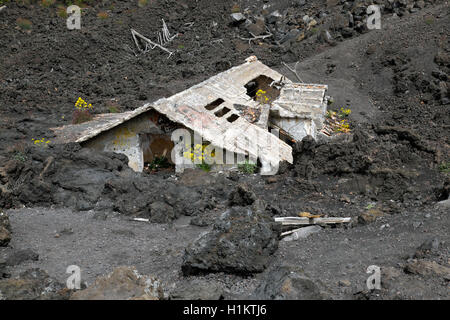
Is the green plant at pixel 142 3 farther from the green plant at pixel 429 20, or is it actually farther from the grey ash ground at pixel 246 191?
the green plant at pixel 429 20

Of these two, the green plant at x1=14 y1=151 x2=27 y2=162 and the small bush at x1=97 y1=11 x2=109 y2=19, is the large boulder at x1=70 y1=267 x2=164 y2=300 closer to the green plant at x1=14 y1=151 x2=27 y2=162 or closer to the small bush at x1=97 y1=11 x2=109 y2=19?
the green plant at x1=14 y1=151 x2=27 y2=162

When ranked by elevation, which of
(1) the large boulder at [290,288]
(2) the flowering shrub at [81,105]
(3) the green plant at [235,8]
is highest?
(3) the green plant at [235,8]

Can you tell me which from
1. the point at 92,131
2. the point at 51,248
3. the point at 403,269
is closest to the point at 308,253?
the point at 403,269

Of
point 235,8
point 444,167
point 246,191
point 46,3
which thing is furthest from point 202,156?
point 46,3

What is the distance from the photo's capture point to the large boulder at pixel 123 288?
539cm

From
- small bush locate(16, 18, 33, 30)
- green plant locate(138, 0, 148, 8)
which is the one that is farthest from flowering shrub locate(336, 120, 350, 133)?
small bush locate(16, 18, 33, 30)

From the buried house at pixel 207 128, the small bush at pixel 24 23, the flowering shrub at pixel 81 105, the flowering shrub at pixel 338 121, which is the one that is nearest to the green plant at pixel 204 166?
the buried house at pixel 207 128

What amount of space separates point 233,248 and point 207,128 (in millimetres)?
6648

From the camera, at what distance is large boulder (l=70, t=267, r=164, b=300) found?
5.39 meters

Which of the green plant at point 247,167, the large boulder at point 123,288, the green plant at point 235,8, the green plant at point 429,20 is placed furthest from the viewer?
the green plant at point 235,8

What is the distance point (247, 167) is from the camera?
41.5 ft

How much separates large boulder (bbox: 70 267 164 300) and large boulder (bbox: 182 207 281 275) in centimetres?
114

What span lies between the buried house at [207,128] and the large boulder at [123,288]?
22.9 feet

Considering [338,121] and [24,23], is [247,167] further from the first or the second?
[24,23]
